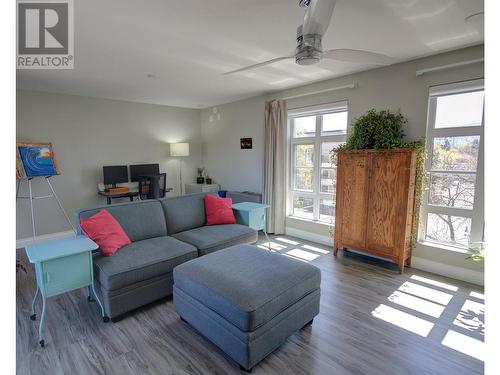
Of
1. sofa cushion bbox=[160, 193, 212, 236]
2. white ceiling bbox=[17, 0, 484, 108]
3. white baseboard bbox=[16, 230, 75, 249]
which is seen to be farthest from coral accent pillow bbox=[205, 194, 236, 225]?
white baseboard bbox=[16, 230, 75, 249]

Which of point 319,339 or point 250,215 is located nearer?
point 319,339

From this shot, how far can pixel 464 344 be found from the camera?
205cm

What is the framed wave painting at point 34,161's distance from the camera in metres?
3.69

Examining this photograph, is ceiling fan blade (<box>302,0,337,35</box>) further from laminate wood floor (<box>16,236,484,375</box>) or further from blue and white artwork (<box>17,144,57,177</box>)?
blue and white artwork (<box>17,144,57,177</box>)

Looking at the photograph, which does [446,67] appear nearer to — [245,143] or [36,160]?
[245,143]

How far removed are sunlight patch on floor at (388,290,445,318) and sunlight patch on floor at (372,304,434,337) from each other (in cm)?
16

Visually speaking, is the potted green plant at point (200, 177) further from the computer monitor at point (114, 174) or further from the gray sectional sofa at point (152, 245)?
the gray sectional sofa at point (152, 245)

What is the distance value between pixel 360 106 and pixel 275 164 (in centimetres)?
164

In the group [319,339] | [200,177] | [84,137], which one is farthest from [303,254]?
[84,137]

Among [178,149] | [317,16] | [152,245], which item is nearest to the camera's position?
[317,16]

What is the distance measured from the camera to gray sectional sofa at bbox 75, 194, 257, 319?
2.30 m

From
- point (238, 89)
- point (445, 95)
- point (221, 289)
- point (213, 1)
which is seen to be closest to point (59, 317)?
point (221, 289)

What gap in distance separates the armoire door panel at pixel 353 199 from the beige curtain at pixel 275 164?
1.20 meters

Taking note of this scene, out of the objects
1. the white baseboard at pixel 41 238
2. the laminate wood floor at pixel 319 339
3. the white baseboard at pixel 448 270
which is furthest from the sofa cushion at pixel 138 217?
the white baseboard at pixel 448 270
